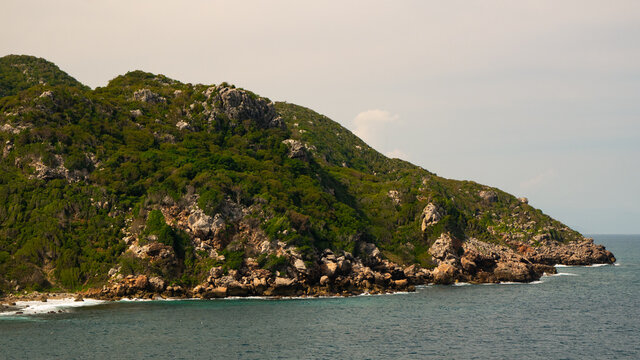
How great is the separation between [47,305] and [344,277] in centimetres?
5205

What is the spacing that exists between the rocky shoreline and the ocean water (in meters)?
5.46

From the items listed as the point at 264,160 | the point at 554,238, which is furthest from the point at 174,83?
the point at 554,238

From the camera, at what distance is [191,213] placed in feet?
334

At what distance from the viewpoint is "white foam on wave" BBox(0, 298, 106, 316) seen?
7531 centimetres

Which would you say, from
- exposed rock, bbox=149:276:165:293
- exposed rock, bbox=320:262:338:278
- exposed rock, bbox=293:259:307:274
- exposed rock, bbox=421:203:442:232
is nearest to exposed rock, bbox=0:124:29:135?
exposed rock, bbox=149:276:165:293

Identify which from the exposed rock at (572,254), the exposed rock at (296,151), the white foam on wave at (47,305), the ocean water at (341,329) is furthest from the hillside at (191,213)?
the exposed rock at (572,254)

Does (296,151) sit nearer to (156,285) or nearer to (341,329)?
(156,285)

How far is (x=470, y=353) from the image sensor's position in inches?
2194

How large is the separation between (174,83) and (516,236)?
128457 millimetres

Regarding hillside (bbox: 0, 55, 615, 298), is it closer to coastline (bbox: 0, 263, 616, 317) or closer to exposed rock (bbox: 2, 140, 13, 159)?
exposed rock (bbox: 2, 140, 13, 159)

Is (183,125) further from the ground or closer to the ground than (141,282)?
further from the ground

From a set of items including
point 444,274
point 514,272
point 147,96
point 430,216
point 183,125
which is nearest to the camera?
point 444,274

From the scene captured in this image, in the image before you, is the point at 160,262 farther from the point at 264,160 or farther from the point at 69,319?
the point at 264,160

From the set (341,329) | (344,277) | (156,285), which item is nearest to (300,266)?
(344,277)
